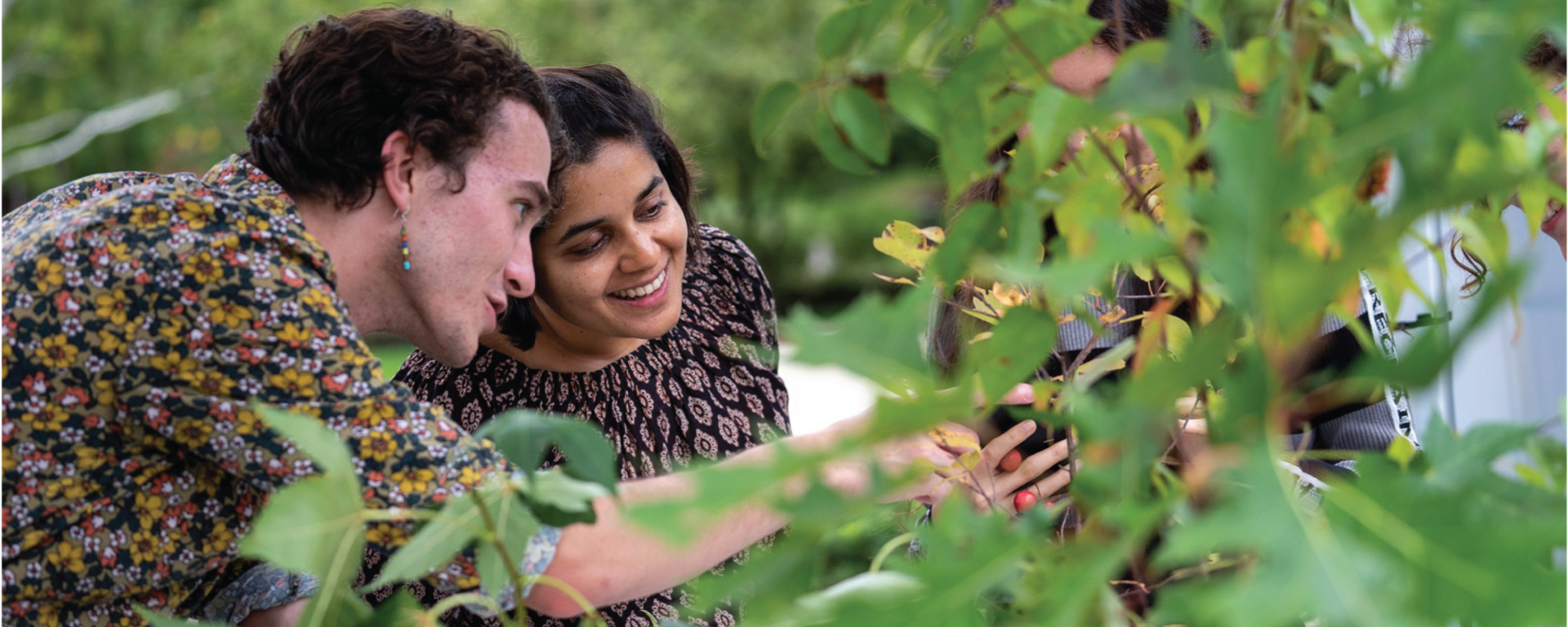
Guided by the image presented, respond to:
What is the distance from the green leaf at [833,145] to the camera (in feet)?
2.48

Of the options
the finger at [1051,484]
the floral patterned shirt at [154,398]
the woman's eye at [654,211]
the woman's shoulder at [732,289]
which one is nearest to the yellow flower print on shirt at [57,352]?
the floral patterned shirt at [154,398]

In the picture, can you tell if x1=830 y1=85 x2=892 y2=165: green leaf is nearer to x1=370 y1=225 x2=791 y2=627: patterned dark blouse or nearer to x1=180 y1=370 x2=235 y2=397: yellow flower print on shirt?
x1=180 y1=370 x2=235 y2=397: yellow flower print on shirt

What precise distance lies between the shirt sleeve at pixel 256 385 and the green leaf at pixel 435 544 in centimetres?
57

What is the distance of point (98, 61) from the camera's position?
17438mm

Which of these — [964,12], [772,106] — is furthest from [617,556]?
[964,12]

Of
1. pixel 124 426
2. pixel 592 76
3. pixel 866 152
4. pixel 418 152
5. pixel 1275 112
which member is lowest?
pixel 1275 112

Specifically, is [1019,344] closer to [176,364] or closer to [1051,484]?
[1051,484]

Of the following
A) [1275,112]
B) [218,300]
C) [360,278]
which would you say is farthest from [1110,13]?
[1275,112]

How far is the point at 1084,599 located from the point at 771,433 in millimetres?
1866

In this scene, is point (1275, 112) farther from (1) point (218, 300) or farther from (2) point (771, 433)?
(2) point (771, 433)

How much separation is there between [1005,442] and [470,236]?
770 millimetres

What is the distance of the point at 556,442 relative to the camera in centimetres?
67

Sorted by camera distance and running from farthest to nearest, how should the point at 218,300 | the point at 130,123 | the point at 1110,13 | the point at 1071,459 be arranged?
the point at 130,123 < the point at 1110,13 < the point at 218,300 < the point at 1071,459

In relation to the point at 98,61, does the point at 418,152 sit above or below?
below
